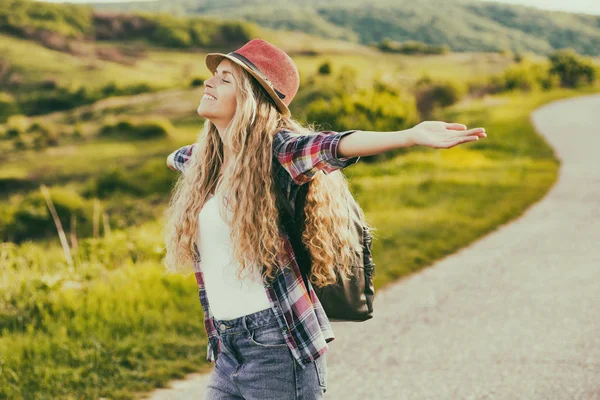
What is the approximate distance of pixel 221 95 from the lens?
2.55 m

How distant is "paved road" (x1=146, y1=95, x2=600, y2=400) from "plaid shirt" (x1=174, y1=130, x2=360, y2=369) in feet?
6.28

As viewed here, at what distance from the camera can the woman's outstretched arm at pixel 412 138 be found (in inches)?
82.8

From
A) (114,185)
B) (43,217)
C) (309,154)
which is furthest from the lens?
(114,185)

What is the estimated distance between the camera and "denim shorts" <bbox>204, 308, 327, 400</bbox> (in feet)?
8.00

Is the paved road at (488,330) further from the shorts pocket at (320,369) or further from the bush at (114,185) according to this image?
the bush at (114,185)

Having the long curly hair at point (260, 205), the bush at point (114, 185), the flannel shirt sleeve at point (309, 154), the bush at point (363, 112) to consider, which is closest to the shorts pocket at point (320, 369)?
the long curly hair at point (260, 205)

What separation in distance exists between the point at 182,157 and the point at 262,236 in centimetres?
76

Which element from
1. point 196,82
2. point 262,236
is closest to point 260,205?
point 262,236

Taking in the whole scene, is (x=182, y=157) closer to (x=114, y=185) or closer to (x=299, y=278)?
(x=299, y=278)

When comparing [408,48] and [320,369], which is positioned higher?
[320,369]

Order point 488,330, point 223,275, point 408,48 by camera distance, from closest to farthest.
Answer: point 223,275
point 488,330
point 408,48

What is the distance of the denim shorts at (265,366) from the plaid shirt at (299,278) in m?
0.04

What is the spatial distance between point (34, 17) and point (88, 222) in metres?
22.4

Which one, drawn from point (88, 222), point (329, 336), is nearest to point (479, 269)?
point (329, 336)
